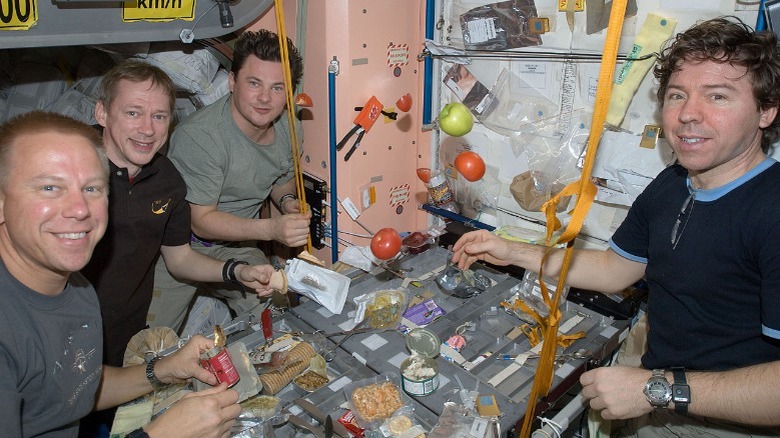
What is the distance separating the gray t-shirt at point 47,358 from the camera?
1443 millimetres

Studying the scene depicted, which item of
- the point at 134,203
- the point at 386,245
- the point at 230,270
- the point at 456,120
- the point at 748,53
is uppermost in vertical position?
the point at 748,53

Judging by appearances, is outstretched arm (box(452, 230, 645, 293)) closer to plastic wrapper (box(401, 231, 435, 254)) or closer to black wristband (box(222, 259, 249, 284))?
plastic wrapper (box(401, 231, 435, 254))

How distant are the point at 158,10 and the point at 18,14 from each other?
1.89 ft

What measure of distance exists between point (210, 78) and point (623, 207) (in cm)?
226

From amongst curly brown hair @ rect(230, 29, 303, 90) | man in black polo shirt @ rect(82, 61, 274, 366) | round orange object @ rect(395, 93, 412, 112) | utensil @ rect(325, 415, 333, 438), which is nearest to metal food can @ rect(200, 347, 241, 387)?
utensil @ rect(325, 415, 333, 438)

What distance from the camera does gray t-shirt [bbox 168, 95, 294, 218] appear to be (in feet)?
9.05

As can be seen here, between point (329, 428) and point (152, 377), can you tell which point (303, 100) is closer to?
point (152, 377)

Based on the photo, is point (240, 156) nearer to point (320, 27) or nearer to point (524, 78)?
point (320, 27)

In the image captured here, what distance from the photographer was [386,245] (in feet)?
8.20

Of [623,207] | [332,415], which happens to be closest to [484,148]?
[623,207]

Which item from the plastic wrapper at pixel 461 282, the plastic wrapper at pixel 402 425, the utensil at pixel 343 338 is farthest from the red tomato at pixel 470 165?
the plastic wrapper at pixel 402 425

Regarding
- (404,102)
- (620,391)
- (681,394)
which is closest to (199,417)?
(620,391)

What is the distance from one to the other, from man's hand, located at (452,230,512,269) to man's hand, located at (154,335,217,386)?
102cm

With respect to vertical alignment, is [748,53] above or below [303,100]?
above
